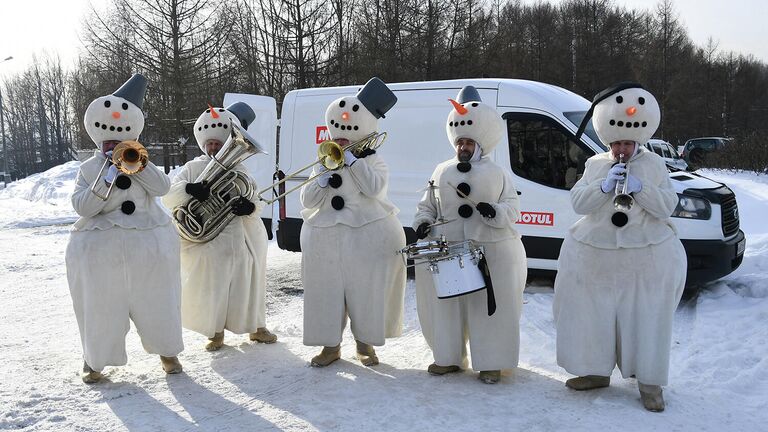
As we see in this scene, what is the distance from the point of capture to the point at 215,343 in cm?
568

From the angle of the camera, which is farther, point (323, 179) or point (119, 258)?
point (323, 179)

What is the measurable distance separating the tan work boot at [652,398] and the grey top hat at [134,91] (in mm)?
4232

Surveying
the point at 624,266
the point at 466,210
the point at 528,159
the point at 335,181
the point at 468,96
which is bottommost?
the point at 624,266

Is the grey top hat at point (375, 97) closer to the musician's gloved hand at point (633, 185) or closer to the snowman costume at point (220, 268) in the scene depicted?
the snowman costume at point (220, 268)

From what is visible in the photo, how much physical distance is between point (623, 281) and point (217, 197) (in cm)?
329

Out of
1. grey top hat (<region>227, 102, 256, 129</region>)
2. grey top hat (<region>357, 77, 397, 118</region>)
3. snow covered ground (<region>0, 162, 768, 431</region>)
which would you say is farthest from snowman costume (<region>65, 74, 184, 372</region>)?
grey top hat (<region>357, 77, 397, 118</region>)

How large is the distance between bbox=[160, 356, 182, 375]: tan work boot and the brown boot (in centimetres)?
199

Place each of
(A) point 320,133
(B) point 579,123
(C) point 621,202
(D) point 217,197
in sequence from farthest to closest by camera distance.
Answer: (A) point 320,133
(B) point 579,123
(D) point 217,197
(C) point 621,202

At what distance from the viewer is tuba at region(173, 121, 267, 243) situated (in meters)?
5.29

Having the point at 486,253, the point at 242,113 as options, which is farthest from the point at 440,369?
the point at 242,113

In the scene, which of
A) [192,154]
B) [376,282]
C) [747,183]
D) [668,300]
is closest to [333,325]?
[376,282]

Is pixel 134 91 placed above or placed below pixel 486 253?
above

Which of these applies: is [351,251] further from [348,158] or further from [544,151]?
[544,151]

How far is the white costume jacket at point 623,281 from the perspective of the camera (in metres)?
4.14
